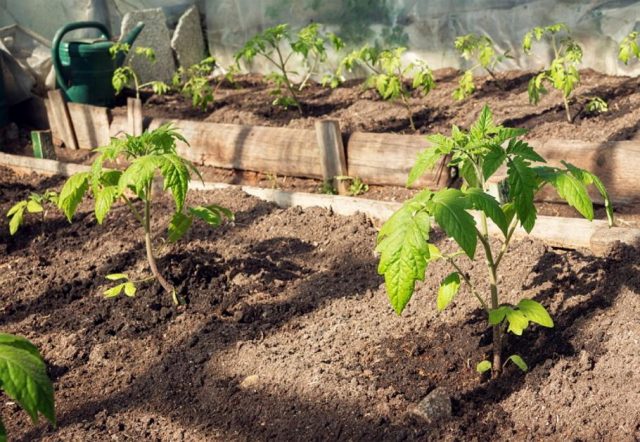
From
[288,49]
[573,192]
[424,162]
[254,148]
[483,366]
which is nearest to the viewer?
[573,192]

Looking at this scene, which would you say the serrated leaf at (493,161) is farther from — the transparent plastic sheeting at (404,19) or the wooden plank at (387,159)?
the transparent plastic sheeting at (404,19)

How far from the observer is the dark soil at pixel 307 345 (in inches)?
117

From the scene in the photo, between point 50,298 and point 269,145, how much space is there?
2.02 m

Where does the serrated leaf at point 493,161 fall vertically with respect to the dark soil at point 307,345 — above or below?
above

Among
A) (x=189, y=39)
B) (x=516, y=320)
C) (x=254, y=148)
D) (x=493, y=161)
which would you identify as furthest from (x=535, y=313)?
(x=189, y=39)

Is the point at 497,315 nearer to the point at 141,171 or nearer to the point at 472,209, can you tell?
the point at 472,209

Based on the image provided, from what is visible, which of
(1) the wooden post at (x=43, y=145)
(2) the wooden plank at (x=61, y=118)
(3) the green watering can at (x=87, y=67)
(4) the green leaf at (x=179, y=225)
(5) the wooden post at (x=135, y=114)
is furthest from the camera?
(3) the green watering can at (x=87, y=67)

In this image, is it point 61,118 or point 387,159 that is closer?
point 387,159

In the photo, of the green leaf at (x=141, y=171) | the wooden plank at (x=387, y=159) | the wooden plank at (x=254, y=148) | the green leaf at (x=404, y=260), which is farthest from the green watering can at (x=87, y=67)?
the green leaf at (x=404, y=260)

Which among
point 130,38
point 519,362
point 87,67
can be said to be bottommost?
point 519,362

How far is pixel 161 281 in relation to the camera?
13.0 feet

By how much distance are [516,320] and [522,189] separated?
1.62 ft

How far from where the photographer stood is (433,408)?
116 inches

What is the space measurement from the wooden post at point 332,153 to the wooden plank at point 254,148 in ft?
0.43
